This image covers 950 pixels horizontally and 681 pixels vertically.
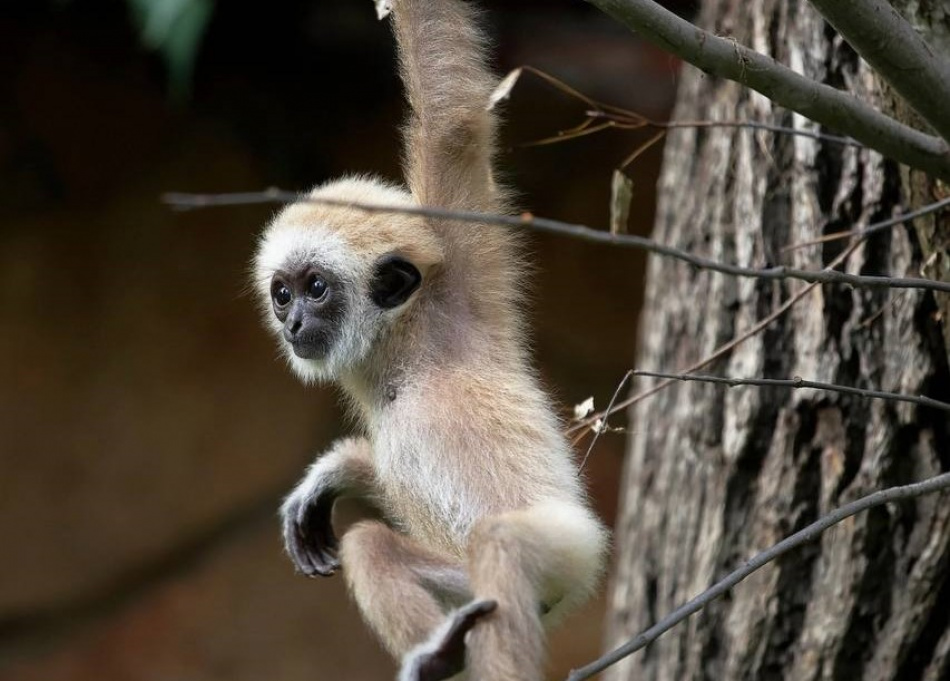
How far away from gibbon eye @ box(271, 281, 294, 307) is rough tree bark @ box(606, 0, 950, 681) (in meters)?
1.88

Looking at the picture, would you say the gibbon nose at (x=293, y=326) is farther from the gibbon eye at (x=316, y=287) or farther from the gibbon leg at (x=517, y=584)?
the gibbon leg at (x=517, y=584)

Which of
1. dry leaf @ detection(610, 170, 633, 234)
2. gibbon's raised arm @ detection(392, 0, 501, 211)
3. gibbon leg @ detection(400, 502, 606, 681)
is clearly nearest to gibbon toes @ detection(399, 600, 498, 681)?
gibbon leg @ detection(400, 502, 606, 681)

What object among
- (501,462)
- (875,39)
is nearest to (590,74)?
(501,462)

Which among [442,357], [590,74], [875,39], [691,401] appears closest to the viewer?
[875,39]

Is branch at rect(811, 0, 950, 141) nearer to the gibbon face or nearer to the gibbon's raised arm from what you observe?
the gibbon's raised arm

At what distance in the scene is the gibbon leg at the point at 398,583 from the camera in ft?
12.0

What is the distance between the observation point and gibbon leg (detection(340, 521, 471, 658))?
12.0ft

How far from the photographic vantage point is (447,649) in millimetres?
3248

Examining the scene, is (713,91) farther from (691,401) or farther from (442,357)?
(442,357)

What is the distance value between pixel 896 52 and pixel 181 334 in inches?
283

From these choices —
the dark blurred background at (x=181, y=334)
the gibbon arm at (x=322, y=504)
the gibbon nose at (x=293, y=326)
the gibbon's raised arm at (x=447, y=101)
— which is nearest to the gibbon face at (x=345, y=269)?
the gibbon nose at (x=293, y=326)

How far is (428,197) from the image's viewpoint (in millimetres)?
4359

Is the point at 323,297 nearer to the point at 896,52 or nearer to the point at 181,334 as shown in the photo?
the point at 896,52

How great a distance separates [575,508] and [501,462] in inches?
12.4
